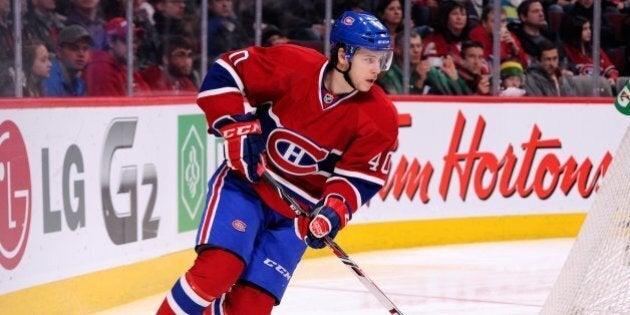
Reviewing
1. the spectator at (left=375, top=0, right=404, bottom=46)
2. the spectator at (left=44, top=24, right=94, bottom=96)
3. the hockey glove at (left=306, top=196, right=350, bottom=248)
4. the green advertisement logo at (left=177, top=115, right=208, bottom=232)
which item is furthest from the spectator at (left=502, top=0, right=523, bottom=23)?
the hockey glove at (left=306, top=196, right=350, bottom=248)

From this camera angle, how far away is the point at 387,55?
386cm

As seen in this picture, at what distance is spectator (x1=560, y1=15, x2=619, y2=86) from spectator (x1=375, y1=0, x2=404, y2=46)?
1.34 meters

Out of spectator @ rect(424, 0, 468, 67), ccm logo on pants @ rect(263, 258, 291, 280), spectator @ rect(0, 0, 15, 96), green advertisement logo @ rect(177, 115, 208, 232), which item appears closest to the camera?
ccm logo on pants @ rect(263, 258, 291, 280)

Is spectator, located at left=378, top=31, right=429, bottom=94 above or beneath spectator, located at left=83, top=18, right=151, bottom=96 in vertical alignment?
beneath

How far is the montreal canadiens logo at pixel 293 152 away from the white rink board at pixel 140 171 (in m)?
1.18

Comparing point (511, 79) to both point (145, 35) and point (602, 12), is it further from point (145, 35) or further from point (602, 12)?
point (145, 35)

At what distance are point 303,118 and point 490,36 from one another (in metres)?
4.77

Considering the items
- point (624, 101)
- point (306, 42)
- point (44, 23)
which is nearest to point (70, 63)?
point (44, 23)

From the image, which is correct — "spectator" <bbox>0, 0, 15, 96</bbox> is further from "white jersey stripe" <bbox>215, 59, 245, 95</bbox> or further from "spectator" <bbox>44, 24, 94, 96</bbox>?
"white jersey stripe" <bbox>215, 59, 245, 95</bbox>

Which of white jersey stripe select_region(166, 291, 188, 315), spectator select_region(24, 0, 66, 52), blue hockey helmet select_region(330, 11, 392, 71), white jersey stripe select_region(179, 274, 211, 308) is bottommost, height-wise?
white jersey stripe select_region(166, 291, 188, 315)

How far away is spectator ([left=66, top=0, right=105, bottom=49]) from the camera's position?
5.93 meters

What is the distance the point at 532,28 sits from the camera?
887 centimetres

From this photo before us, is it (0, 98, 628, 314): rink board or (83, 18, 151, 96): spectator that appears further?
(83, 18, 151, 96): spectator

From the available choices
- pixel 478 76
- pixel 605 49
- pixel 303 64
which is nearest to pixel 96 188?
pixel 303 64
